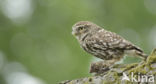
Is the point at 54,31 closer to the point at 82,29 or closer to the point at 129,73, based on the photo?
the point at 82,29

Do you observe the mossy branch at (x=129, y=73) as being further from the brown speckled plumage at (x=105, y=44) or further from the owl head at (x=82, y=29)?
the owl head at (x=82, y=29)

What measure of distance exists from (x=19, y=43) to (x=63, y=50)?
2.21 metres

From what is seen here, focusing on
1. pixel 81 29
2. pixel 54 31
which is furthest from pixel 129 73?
pixel 54 31

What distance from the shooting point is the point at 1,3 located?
31469 millimetres

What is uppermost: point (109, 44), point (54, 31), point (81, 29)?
point (54, 31)

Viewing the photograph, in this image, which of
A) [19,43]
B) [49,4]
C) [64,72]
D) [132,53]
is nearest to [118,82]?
[132,53]

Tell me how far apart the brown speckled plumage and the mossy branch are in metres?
0.74

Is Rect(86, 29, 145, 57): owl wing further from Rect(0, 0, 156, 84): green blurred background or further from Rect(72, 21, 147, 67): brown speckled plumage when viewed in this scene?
Rect(0, 0, 156, 84): green blurred background

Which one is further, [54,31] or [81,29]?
[54,31]

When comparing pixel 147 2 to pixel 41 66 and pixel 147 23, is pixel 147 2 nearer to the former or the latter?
pixel 147 23

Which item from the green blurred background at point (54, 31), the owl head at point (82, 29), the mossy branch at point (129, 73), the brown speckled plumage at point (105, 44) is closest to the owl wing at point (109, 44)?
the brown speckled plumage at point (105, 44)

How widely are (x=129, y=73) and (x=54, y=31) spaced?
2099cm

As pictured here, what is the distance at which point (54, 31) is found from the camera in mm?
30016

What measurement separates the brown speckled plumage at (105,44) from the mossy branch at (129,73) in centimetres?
74
